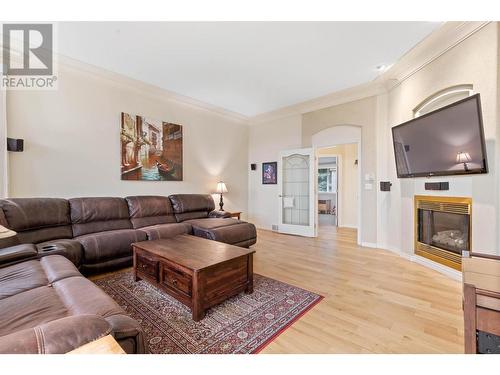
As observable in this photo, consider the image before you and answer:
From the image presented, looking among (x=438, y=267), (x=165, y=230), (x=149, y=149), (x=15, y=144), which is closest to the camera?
(x=15, y=144)

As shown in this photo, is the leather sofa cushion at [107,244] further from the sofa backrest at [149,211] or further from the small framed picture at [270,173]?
the small framed picture at [270,173]

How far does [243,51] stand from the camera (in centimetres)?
288

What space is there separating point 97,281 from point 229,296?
61.3 inches

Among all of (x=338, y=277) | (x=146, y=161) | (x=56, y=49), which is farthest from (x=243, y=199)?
(x=56, y=49)

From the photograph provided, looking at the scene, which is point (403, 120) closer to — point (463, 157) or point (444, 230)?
point (463, 157)

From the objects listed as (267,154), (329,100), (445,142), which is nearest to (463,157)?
(445,142)

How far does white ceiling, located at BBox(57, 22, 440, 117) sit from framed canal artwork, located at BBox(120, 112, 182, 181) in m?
0.72

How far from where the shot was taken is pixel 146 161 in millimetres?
3938

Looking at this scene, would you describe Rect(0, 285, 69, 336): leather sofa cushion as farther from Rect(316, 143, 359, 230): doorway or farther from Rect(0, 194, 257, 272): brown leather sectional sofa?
Rect(316, 143, 359, 230): doorway

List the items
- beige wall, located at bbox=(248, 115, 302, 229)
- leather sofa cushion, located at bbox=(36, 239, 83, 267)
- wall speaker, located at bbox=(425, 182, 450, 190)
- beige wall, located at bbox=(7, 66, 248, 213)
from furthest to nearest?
beige wall, located at bbox=(248, 115, 302, 229), beige wall, located at bbox=(7, 66, 248, 213), wall speaker, located at bbox=(425, 182, 450, 190), leather sofa cushion, located at bbox=(36, 239, 83, 267)

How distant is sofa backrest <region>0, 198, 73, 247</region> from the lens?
2.37 meters

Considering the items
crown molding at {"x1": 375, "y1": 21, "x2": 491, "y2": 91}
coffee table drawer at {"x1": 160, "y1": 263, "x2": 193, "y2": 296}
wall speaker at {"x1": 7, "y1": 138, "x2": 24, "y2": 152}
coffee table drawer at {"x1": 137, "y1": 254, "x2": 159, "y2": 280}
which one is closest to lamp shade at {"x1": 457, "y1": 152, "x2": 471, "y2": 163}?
crown molding at {"x1": 375, "y1": 21, "x2": 491, "y2": 91}

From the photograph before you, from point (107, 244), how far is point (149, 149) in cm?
191

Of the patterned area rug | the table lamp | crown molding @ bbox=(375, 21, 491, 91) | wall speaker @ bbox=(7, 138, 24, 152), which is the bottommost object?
the patterned area rug
